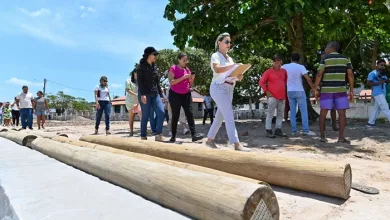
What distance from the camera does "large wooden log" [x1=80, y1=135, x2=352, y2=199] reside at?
2.59 metres

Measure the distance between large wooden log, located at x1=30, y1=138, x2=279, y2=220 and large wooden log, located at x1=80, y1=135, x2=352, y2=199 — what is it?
85 centimetres

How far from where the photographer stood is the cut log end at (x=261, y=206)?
1761 mm

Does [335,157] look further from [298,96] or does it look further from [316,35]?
[316,35]

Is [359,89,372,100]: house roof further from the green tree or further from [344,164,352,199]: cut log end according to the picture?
[344,164,352,199]: cut log end

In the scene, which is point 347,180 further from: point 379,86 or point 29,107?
point 29,107

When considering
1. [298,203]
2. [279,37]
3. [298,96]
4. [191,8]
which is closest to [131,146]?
[298,203]

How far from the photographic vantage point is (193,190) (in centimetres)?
207

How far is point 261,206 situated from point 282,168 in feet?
3.65

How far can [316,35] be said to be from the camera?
42.9ft

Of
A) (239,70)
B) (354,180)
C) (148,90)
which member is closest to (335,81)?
(239,70)

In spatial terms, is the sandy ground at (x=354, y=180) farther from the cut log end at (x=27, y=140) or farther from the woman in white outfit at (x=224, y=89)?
the cut log end at (x=27, y=140)

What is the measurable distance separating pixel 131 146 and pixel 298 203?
9.15 feet

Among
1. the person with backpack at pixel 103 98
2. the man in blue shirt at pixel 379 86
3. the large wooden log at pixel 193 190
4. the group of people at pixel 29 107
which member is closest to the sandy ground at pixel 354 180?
the large wooden log at pixel 193 190

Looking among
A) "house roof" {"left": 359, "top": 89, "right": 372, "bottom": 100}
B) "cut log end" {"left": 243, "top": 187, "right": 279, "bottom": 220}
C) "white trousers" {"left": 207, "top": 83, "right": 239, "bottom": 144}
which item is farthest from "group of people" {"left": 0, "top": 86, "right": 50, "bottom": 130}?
"house roof" {"left": 359, "top": 89, "right": 372, "bottom": 100}
